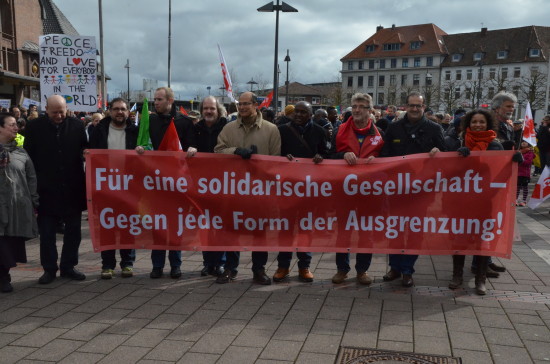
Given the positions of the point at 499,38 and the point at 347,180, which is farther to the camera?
the point at 499,38

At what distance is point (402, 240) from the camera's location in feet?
17.2

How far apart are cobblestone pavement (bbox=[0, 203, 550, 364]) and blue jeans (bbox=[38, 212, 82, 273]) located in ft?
0.92

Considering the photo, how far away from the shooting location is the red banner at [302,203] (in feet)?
16.8

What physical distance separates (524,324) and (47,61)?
8079mm

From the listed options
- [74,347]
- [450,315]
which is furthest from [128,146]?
[450,315]

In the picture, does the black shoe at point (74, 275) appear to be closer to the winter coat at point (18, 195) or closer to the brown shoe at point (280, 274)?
the winter coat at point (18, 195)

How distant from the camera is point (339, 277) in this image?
18.0 ft

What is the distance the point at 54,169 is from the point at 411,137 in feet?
12.3

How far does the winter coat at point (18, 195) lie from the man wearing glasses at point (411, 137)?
3.64m

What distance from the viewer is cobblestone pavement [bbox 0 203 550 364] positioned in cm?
379

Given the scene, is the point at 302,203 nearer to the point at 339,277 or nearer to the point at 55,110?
the point at 339,277

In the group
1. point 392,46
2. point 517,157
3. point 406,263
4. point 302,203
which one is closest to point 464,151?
point 517,157

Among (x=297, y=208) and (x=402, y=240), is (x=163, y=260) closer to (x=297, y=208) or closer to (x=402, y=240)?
(x=297, y=208)

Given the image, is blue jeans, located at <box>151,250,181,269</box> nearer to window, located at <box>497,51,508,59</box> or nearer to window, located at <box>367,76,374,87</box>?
window, located at <box>497,51,508,59</box>
